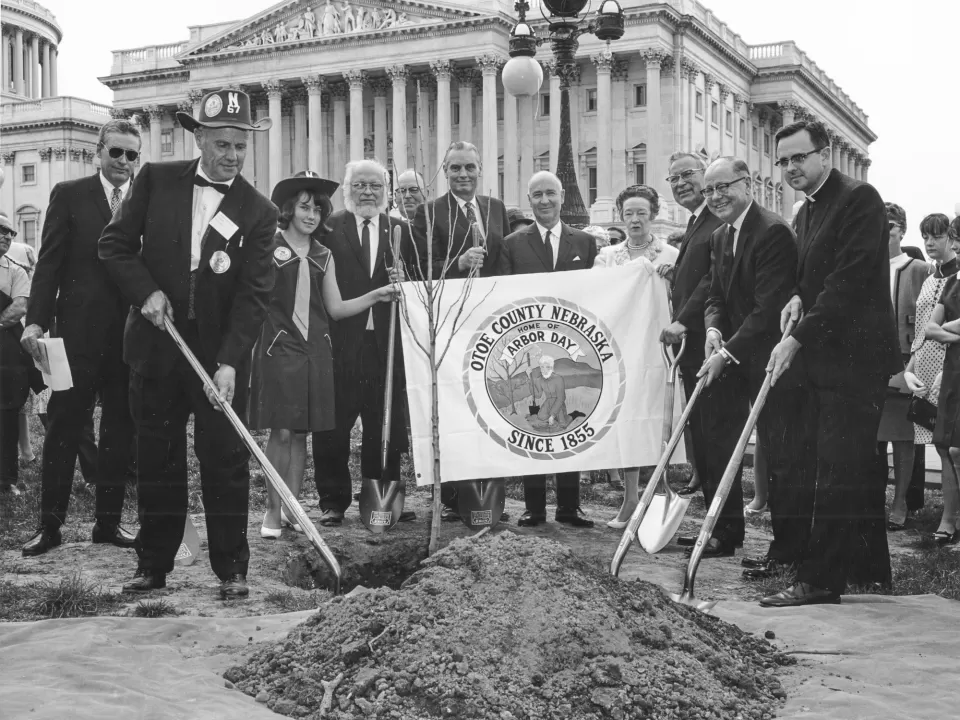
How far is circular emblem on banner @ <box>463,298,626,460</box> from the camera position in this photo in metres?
8.09

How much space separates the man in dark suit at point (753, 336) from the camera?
6.83m

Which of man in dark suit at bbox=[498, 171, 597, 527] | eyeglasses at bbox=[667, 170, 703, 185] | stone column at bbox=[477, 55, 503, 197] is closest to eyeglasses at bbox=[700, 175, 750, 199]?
eyeglasses at bbox=[667, 170, 703, 185]

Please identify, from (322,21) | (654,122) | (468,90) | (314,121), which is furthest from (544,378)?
(322,21)

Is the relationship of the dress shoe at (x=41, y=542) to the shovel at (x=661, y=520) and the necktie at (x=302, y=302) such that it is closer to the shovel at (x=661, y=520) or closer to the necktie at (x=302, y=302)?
the necktie at (x=302, y=302)

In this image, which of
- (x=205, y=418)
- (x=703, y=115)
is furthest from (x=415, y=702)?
(x=703, y=115)

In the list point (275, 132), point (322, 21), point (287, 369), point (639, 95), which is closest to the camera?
point (287, 369)

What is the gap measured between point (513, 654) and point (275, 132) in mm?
68699

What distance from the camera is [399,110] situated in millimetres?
65625

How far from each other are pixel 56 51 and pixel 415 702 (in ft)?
354

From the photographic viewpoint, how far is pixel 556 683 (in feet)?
14.0

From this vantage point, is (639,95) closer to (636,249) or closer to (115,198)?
(636,249)

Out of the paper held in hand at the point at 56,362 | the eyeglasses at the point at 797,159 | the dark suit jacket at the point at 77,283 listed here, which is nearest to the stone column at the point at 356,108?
the dark suit jacket at the point at 77,283

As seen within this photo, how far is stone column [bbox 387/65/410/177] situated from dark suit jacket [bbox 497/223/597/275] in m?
57.3

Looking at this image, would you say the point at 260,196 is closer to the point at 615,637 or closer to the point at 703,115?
the point at 615,637
